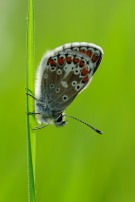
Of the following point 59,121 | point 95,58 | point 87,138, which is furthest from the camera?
point 59,121

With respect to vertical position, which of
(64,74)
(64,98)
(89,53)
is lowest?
(64,98)

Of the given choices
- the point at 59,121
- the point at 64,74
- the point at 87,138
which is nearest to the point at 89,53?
the point at 64,74

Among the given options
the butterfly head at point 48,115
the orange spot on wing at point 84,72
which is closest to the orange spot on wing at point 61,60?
the orange spot on wing at point 84,72

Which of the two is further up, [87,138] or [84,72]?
[84,72]

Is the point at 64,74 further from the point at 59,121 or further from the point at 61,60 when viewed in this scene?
the point at 59,121

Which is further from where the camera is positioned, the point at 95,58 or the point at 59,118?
the point at 59,118

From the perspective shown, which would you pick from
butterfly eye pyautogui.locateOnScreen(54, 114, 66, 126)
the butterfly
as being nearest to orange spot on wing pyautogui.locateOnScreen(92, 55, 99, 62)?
the butterfly

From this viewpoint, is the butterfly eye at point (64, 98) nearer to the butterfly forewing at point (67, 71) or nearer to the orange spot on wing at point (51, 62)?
the butterfly forewing at point (67, 71)

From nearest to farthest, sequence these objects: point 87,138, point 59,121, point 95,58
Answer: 1. point 87,138
2. point 95,58
3. point 59,121
